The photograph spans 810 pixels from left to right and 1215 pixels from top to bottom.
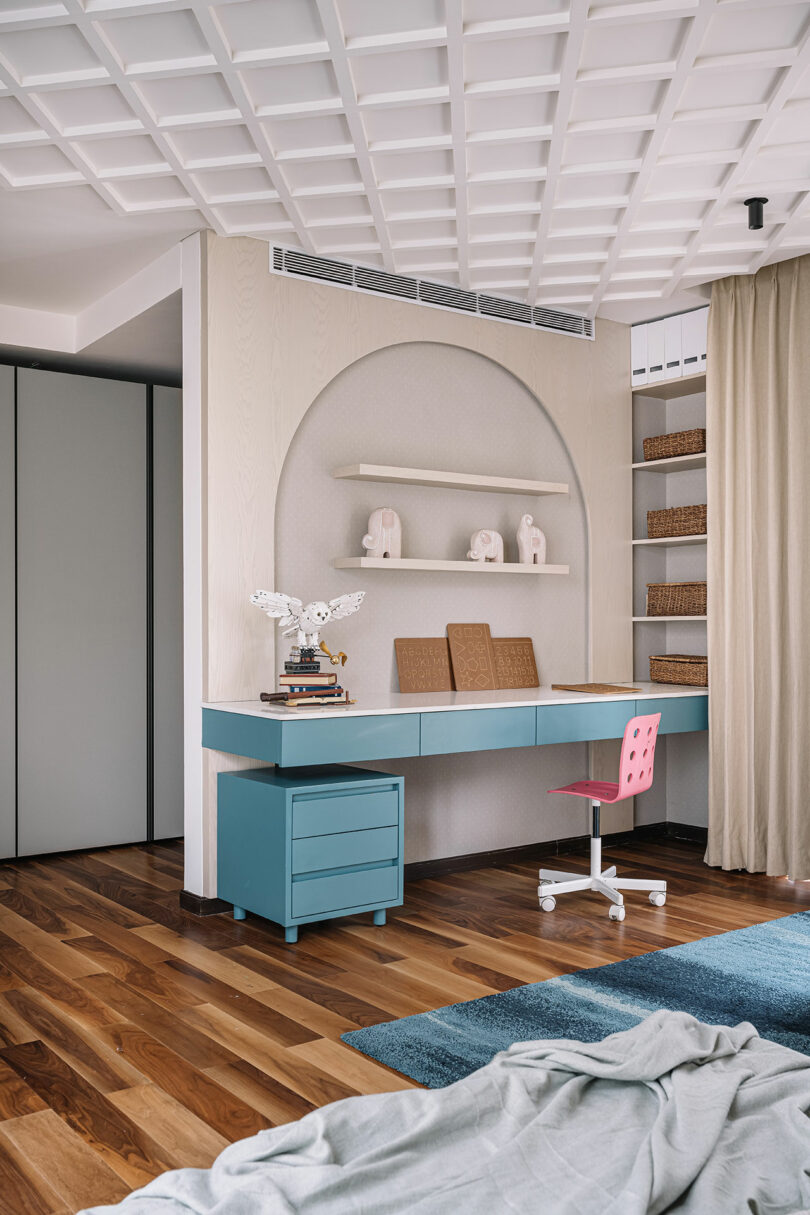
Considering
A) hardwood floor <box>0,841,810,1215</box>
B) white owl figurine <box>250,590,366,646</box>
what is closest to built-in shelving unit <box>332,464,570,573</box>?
white owl figurine <box>250,590,366,646</box>

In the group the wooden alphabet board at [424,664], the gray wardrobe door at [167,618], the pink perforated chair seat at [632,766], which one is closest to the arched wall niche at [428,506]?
the wooden alphabet board at [424,664]

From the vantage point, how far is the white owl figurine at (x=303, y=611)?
3875mm

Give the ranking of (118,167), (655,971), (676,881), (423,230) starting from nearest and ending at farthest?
(655,971) < (118,167) < (423,230) < (676,881)

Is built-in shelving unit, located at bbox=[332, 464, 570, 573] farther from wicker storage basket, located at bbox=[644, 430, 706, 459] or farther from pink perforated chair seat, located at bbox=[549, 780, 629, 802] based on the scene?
pink perforated chair seat, located at bbox=[549, 780, 629, 802]

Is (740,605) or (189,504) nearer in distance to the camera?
(189,504)

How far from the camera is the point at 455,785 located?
4746 mm

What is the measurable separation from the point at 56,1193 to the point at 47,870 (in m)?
2.99

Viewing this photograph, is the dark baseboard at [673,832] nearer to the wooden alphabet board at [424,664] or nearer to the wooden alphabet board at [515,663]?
the wooden alphabet board at [515,663]

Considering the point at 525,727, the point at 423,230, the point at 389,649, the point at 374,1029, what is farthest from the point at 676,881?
the point at 423,230

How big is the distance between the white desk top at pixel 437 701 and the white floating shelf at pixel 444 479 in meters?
0.95

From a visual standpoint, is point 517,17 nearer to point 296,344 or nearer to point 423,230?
point 423,230

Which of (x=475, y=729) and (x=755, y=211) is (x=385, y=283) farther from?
(x=475, y=729)

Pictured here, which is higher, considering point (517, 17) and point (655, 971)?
point (517, 17)

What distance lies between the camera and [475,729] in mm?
4043
